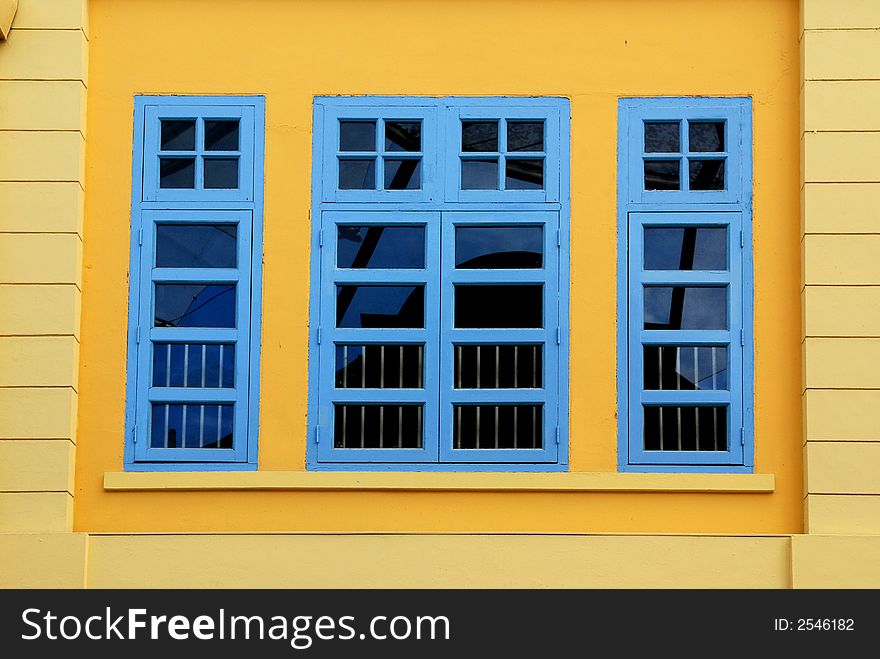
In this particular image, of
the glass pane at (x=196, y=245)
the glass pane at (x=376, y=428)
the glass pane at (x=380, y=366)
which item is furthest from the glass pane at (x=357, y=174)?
the glass pane at (x=376, y=428)

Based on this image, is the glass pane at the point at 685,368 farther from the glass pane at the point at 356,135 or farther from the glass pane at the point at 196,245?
the glass pane at the point at 196,245

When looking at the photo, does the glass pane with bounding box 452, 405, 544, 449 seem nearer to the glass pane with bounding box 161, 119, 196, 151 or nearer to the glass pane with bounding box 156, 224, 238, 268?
the glass pane with bounding box 156, 224, 238, 268

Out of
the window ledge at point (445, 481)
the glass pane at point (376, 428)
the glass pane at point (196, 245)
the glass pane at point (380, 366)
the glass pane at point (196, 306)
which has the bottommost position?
the window ledge at point (445, 481)

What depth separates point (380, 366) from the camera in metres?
13.0

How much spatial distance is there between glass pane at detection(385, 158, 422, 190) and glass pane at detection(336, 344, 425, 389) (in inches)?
39.9

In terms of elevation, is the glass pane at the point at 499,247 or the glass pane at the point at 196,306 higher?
the glass pane at the point at 499,247

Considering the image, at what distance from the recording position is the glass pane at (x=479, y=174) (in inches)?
521

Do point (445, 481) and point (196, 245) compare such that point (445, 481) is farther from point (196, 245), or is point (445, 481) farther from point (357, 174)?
point (196, 245)

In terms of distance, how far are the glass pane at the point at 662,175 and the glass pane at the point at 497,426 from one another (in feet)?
5.17

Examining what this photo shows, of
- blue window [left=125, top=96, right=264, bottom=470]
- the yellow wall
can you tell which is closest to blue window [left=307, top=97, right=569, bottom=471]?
the yellow wall

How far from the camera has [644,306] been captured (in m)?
13.0
